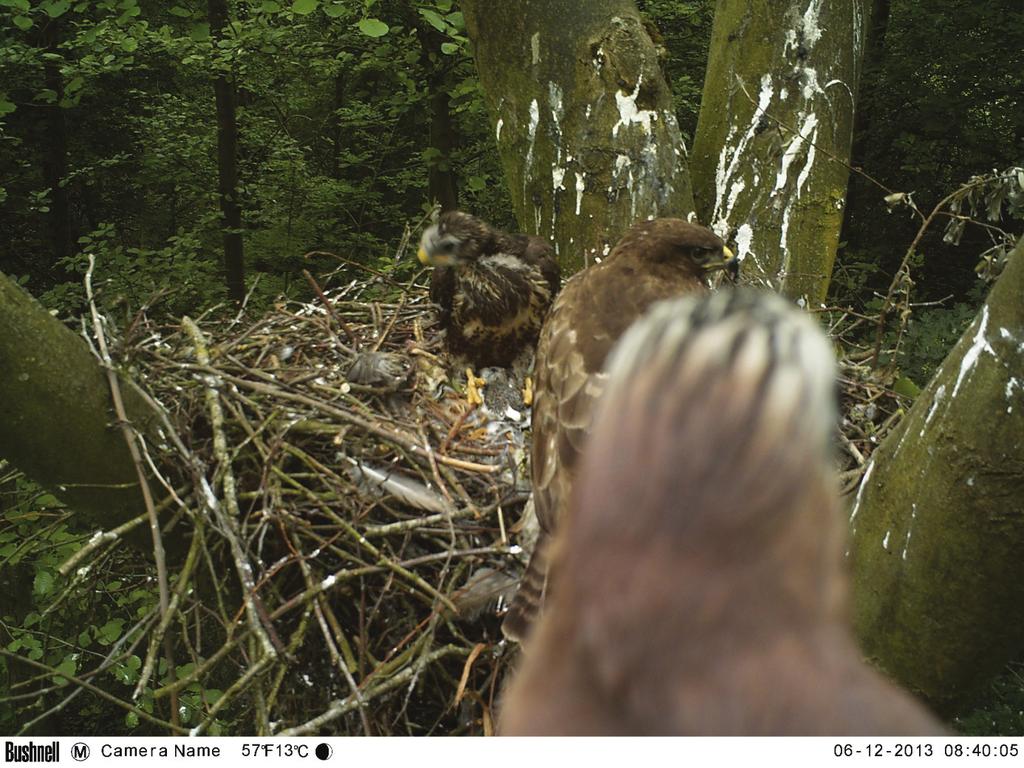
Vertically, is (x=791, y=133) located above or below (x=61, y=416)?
above

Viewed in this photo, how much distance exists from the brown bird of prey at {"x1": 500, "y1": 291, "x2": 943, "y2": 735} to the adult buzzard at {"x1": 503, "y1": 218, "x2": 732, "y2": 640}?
1.59 meters

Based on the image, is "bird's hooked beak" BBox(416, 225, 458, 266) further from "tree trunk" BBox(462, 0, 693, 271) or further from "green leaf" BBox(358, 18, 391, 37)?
"green leaf" BBox(358, 18, 391, 37)

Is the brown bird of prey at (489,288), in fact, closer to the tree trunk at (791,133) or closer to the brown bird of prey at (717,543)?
the tree trunk at (791,133)

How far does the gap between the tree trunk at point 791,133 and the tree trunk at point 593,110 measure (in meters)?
0.29

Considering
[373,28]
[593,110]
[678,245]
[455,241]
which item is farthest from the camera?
[373,28]

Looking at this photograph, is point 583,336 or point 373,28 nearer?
point 583,336

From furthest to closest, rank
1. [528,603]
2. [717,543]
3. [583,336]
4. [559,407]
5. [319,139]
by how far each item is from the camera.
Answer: [319,139] → [583,336] → [559,407] → [528,603] → [717,543]

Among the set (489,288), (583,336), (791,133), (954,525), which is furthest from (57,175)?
(954,525)

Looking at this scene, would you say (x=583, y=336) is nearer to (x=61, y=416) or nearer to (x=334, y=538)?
(x=334, y=538)

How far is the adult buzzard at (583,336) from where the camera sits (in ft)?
7.81

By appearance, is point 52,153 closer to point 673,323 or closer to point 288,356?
point 288,356

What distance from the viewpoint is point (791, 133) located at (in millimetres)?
3812

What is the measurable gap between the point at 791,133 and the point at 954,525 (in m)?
2.50

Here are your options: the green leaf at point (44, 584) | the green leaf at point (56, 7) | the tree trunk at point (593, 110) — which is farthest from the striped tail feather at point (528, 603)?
the green leaf at point (56, 7)
